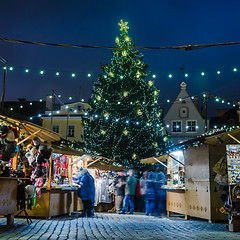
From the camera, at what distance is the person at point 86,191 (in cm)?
1563

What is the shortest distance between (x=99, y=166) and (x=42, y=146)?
7898mm

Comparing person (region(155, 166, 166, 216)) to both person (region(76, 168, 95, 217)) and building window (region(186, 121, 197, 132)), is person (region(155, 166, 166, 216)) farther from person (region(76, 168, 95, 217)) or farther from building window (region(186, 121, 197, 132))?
building window (region(186, 121, 197, 132))

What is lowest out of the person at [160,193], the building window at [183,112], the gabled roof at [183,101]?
the person at [160,193]

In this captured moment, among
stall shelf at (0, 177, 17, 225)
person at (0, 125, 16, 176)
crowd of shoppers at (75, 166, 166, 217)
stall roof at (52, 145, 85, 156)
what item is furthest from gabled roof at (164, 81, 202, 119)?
person at (0, 125, 16, 176)

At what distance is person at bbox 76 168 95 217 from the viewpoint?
1563cm

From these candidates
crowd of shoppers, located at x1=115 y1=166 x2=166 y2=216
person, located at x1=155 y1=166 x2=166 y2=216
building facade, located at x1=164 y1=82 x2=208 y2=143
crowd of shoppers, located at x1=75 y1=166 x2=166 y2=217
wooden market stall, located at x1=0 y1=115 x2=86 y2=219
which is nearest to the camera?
wooden market stall, located at x1=0 y1=115 x2=86 y2=219

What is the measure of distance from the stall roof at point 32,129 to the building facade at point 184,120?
3548 cm

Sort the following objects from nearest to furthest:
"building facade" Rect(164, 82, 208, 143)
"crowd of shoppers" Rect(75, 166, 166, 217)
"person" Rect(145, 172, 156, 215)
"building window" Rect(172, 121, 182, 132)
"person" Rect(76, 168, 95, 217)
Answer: "person" Rect(76, 168, 95, 217)
"crowd of shoppers" Rect(75, 166, 166, 217)
"person" Rect(145, 172, 156, 215)
"building facade" Rect(164, 82, 208, 143)
"building window" Rect(172, 121, 182, 132)

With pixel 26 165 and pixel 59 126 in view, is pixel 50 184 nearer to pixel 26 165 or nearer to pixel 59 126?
pixel 26 165

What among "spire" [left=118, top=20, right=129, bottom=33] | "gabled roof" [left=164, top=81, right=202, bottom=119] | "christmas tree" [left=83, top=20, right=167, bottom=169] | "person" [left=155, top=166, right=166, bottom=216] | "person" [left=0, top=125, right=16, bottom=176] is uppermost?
"spire" [left=118, top=20, right=129, bottom=33]

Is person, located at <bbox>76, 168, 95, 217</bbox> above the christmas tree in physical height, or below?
below

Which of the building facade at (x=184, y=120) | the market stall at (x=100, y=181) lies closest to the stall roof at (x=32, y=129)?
the market stall at (x=100, y=181)

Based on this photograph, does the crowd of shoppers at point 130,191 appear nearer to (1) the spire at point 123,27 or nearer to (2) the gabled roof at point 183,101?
(1) the spire at point 123,27

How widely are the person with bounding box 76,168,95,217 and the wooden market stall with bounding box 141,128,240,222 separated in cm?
357
